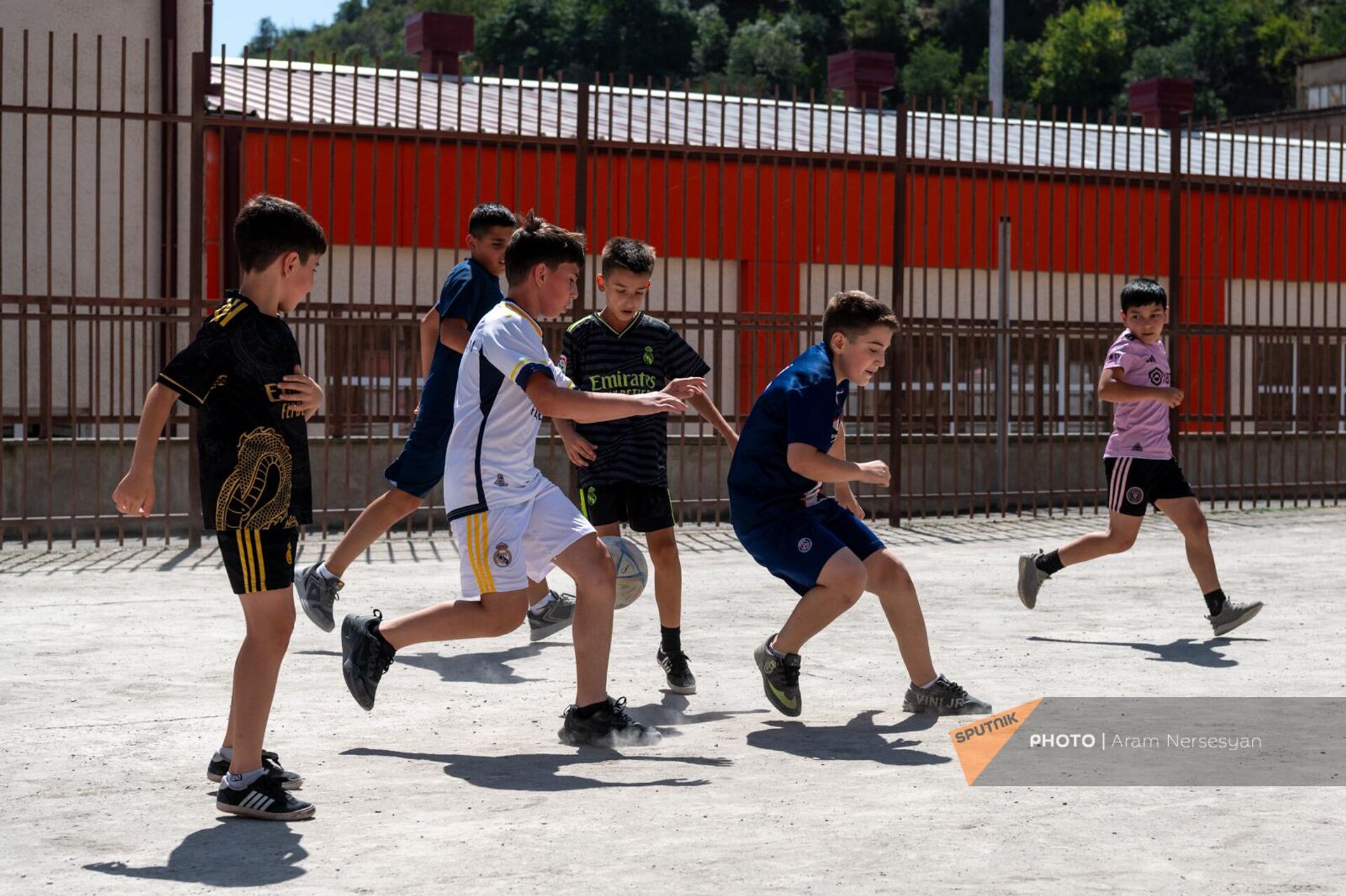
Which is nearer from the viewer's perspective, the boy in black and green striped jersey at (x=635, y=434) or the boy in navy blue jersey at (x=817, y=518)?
the boy in navy blue jersey at (x=817, y=518)

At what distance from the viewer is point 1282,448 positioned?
597 inches

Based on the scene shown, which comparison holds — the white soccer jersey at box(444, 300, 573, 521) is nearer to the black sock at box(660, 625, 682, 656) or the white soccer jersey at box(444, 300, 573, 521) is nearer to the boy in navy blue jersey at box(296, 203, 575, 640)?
the black sock at box(660, 625, 682, 656)

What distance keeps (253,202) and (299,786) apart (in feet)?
4.99

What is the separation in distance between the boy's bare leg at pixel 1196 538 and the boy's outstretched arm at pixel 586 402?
3.36m

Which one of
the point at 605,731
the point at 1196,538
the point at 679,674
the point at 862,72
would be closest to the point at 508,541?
the point at 605,731

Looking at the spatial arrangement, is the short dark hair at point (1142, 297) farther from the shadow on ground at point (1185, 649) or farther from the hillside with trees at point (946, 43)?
the hillside with trees at point (946, 43)

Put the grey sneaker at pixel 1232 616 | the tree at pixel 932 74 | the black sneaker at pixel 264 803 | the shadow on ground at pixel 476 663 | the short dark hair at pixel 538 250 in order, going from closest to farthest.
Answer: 1. the black sneaker at pixel 264 803
2. the short dark hair at pixel 538 250
3. the shadow on ground at pixel 476 663
4. the grey sneaker at pixel 1232 616
5. the tree at pixel 932 74

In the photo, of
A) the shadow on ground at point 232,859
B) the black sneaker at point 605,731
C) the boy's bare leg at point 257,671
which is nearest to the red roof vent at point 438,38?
the black sneaker at point 605,731

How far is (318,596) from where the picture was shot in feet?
22.1

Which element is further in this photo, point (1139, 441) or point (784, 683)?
point (1139, 441)

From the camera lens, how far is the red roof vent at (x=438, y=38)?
74.7 ft

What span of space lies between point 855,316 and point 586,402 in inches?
42.8

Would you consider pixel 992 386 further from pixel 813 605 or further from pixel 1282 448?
pixel 813 605

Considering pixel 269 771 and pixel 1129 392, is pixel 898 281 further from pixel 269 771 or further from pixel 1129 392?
pixel 269 771
